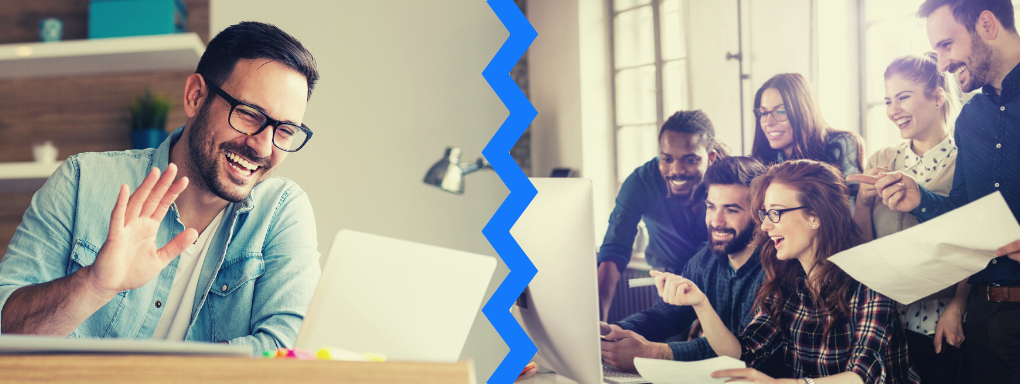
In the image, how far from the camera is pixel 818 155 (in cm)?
103

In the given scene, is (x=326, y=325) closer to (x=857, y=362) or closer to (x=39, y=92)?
(x=857, y=362)

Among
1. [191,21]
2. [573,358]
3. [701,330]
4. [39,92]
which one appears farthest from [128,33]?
[701,330]

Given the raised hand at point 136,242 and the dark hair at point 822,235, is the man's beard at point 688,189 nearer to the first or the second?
the dark hair at point 822,235

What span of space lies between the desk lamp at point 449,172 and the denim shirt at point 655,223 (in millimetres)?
533

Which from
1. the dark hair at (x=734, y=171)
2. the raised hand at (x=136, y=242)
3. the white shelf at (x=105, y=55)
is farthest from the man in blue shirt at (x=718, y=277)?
the white shelf at (x=105, y=55)

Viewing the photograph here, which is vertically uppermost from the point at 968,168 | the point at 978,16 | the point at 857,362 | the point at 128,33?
the point at 128,33

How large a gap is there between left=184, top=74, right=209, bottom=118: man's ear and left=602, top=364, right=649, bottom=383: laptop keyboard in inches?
43.6

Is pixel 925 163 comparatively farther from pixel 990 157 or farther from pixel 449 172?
pixel 449 172

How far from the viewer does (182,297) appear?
1.13 m

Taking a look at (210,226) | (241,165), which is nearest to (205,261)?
(210,226)

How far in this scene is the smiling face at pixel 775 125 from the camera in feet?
3.44

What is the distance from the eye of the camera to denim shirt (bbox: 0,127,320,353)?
103 centimetres

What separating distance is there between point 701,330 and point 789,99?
50 centimetres

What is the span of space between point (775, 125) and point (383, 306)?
32.7 inches
